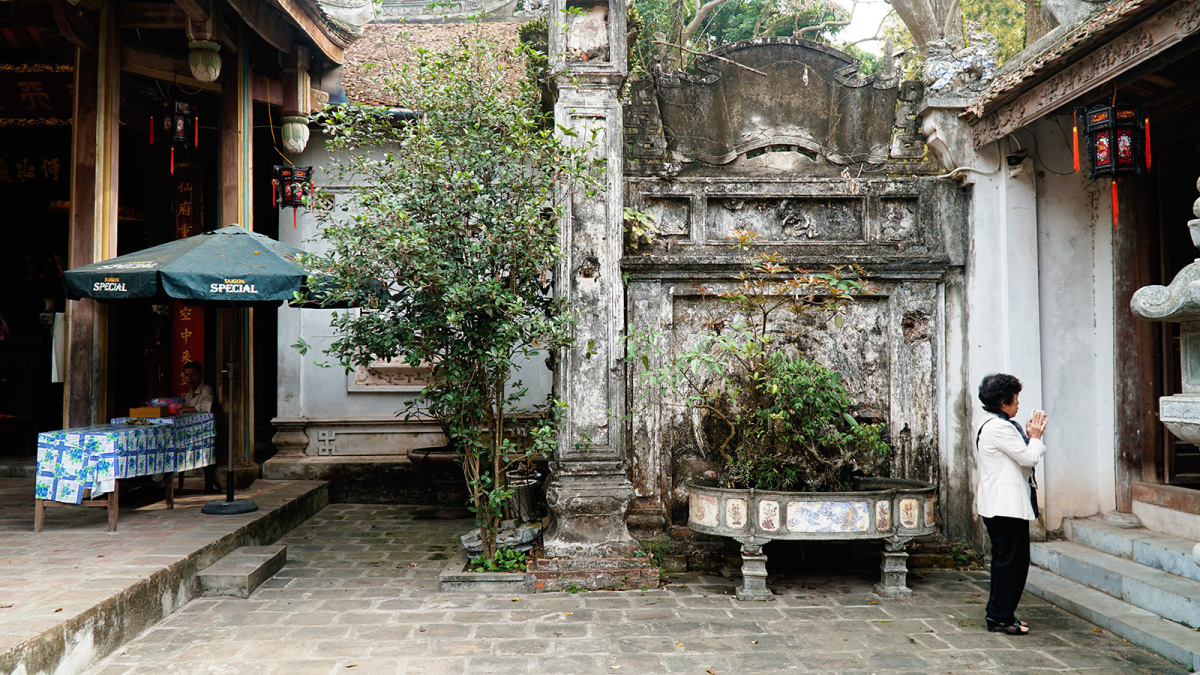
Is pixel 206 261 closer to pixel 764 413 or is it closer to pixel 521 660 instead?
pixel 521 660

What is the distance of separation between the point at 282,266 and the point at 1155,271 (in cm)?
773

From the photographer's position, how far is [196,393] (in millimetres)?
8875

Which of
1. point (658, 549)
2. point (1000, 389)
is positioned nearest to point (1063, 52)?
point (1000, 389)

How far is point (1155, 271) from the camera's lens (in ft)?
23.4

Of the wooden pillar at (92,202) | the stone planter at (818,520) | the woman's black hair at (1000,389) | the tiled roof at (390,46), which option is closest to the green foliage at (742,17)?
the tiled roof at (390,46)

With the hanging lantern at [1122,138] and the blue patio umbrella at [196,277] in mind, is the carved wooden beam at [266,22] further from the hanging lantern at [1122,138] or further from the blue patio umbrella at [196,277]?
the hanging lantern at [1122,138]

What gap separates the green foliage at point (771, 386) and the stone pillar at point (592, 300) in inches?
15.8

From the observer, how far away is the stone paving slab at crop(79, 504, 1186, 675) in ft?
15.7

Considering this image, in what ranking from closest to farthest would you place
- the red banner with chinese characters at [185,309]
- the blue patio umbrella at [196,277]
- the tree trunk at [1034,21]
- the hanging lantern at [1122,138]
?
1. the hanging lantern at [1122,138]
2. the blue patio umbrella at [196,277]
3. the tree trunk at [1034,21]
4. the red banner with chinese characters at [185,309]

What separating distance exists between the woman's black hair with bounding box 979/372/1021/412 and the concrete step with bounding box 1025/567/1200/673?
160 cm

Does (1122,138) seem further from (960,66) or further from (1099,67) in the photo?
(960,66)

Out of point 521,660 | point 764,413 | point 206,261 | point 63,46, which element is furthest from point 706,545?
point 63,46

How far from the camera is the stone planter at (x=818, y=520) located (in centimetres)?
618

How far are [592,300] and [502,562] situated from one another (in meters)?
2.27
